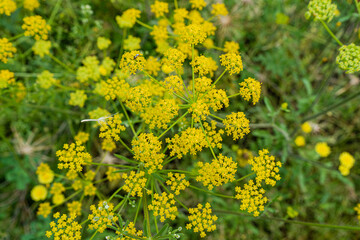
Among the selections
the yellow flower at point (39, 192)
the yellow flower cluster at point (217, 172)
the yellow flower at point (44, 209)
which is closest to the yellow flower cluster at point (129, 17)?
the yellow flower cluster at point (217, 172)

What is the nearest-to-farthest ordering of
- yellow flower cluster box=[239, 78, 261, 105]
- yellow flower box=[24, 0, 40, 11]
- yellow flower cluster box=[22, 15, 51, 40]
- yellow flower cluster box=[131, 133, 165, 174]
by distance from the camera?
yellow flower cluster box=[131, 133, 165, 174]
yellow flower cluster box=[239, 78, 261, 105]
yellow flower cluster box=[22, 15, 51, 40]
yellow flower box=[24, 0, 40, 11]

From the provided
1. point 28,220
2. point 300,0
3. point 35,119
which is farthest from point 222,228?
point 300,0

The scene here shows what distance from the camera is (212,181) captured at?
3490mm

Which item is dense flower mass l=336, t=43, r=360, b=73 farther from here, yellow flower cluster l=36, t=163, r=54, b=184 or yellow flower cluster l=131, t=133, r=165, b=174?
yellow flower cluster l=36, t=163, r=54, b=184

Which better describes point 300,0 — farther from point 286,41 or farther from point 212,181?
point 212,181

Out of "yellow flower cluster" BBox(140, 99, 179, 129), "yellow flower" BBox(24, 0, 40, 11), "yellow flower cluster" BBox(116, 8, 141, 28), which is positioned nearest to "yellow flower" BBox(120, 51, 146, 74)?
"yellow flower cluster" BBox(140, 99, 179, 129)

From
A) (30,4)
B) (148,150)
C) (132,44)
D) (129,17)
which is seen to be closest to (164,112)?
(148,150)

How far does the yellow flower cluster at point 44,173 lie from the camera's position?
5.16 m

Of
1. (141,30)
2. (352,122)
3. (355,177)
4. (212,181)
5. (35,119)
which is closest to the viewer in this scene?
(212,181)

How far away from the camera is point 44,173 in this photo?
17.1 ft

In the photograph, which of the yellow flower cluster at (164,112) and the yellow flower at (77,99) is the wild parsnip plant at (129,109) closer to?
the yellow flower at (77,99)

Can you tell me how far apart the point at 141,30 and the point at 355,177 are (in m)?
6.51

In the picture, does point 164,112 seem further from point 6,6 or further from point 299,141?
point 299,141

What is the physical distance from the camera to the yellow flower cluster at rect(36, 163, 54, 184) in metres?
5.16
